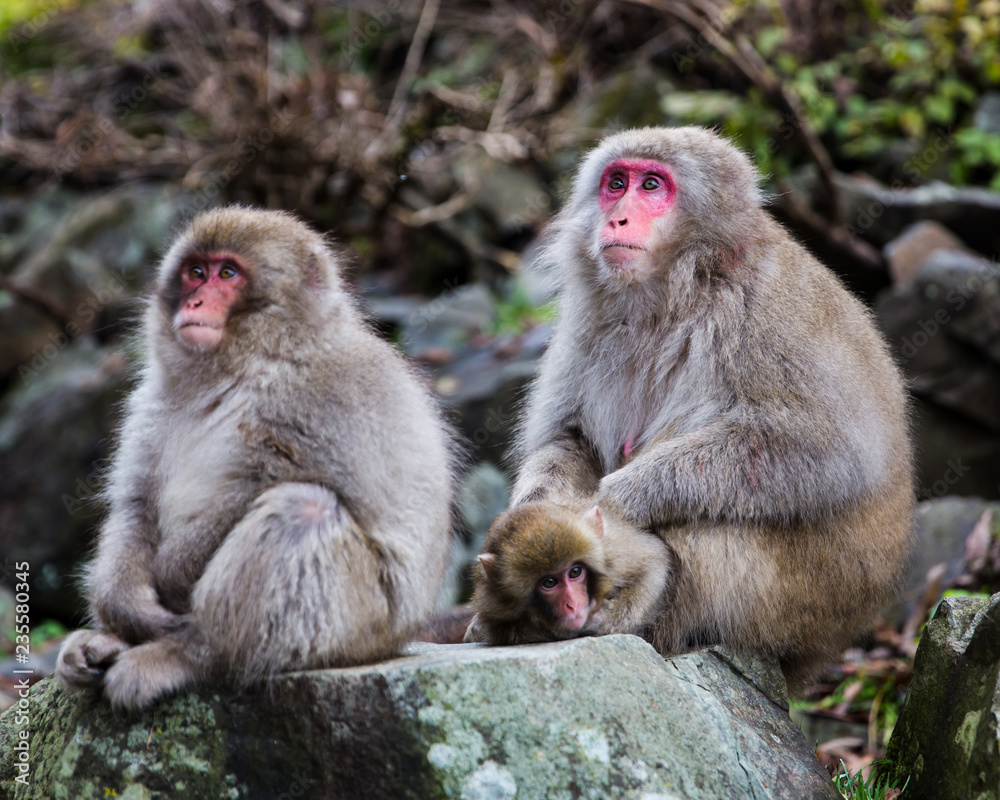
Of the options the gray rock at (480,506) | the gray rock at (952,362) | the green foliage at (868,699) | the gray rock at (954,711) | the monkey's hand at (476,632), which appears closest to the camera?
the gray rock at (954,711)

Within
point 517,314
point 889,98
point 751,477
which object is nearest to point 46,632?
point 517,314

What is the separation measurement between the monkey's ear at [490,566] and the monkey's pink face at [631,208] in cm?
119

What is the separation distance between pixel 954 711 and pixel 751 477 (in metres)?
0.97

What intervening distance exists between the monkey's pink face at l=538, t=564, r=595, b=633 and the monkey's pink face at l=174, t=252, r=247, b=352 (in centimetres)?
132

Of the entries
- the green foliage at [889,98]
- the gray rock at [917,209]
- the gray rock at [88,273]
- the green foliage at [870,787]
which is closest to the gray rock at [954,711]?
the green foliage at [870,787]

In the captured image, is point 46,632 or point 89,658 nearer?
point 89,658

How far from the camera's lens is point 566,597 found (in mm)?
3457

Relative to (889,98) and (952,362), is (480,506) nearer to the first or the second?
(952,362)

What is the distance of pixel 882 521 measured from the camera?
393 centimetres

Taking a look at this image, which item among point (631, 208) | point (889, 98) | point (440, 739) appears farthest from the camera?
point (889, 98)

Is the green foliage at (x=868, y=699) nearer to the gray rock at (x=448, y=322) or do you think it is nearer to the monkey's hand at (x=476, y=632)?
the monkey's hand at (x=476, y=632)

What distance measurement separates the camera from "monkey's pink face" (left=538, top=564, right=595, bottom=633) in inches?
136

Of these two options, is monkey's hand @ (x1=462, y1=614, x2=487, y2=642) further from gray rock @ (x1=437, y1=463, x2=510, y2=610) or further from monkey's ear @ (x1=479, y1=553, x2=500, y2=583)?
gray rock @ (x1=437, y1=463, x2=510, y2=610)

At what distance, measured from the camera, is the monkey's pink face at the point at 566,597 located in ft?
11.3
